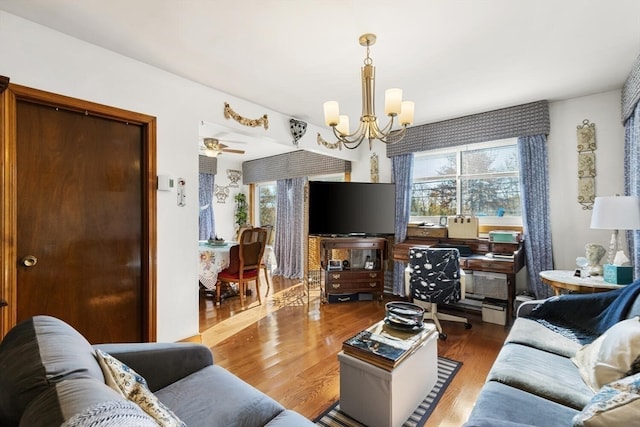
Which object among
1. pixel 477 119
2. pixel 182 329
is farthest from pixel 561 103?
pixel 182 329

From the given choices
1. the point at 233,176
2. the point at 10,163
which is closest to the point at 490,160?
the point at 10,163

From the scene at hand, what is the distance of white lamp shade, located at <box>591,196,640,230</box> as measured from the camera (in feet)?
7.32

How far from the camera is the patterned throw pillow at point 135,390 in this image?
880mm

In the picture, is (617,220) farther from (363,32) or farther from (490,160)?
(363,32)

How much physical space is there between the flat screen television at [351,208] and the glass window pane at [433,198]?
1.24 ft

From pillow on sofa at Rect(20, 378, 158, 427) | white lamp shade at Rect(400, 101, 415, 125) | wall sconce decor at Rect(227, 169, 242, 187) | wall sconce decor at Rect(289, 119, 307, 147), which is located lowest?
pillow on sofa at Rect(20, 378, 158, 427)

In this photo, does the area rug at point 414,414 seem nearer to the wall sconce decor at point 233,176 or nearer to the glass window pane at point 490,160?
the glass window pane at point 490,160

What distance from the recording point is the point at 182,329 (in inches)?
Result: 103

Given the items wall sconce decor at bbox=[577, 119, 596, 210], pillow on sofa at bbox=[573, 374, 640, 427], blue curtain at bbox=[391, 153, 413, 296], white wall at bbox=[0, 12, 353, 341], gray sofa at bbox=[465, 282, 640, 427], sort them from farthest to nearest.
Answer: blue curtain at bbox=[391, 153, 413, 296] → wall sconce decor at bbox=[577, 119, 596, 210] → white wall at bbox=[0, 12, 353, 341] → gray sofa at bbox=[465, 282, 640, 427] → pillow on sofa at bbox=[573, 374, 640, 427]

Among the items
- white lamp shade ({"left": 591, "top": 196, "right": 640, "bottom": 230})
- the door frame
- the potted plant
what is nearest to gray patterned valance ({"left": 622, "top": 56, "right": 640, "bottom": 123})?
white lamp shade ({"left": 591, "top": 196, "right": 640, "bottom": 230})

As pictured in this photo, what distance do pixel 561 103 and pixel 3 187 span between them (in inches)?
190

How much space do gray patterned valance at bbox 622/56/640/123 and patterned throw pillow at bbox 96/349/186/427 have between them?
359 centimetres

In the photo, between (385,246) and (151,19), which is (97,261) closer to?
(151,19)

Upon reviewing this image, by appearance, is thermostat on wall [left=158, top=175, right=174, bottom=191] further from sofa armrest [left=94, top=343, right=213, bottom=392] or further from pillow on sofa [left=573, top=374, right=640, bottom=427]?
pillow on sofa [left=573, top=374, right=640, bottom=427]
